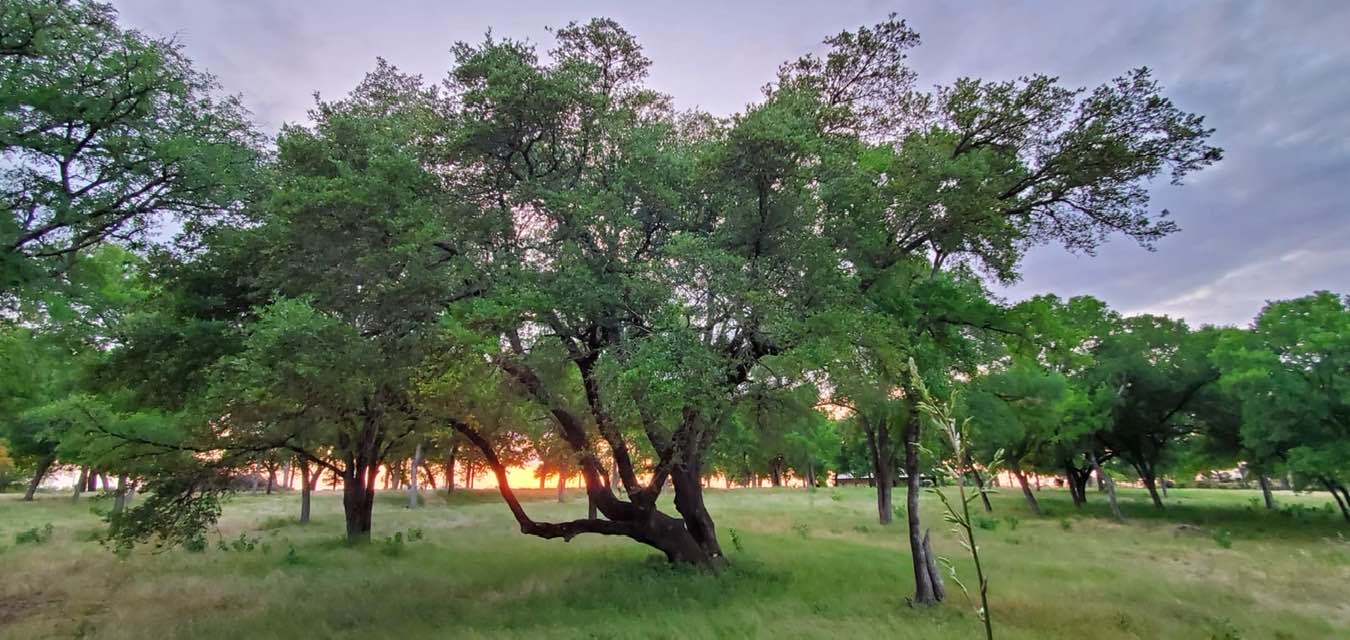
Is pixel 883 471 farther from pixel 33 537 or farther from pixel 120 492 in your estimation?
pixel 33 537

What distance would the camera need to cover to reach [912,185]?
41.3 feet

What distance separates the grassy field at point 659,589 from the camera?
11.6 m

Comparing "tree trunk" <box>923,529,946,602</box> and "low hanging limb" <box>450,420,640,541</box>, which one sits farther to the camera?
"low hanging limb" <box>450,420,640,541</box>

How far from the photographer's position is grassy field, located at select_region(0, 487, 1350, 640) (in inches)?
455

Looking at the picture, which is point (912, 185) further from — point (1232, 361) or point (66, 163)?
point (1232, 361)

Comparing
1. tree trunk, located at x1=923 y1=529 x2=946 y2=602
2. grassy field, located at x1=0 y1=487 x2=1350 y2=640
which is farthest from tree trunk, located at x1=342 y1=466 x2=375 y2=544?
tree trunk, located at x1=923 y1=529 x2=946 y2=602

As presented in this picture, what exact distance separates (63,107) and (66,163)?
1.19 meters

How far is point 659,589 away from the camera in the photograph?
14.3 m

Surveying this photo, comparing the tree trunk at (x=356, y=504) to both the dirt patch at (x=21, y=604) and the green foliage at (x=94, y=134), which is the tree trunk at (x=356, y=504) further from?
the green foliage at (x=94, y=134)

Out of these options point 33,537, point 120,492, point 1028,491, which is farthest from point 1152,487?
point 33,537

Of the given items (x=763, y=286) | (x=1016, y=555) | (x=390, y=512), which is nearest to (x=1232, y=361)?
(x=1016, y=555)

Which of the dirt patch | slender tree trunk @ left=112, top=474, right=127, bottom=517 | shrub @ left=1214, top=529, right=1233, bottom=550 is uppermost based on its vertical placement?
slender tree trunk @ left=112, top=474, right=127, bottom=517

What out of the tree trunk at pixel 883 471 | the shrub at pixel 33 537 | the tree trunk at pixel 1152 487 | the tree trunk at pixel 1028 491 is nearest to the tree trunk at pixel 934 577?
the tree trunk at pixel 883 471

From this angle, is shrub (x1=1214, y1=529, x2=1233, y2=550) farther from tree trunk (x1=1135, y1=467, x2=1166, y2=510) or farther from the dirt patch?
the dirt patch
